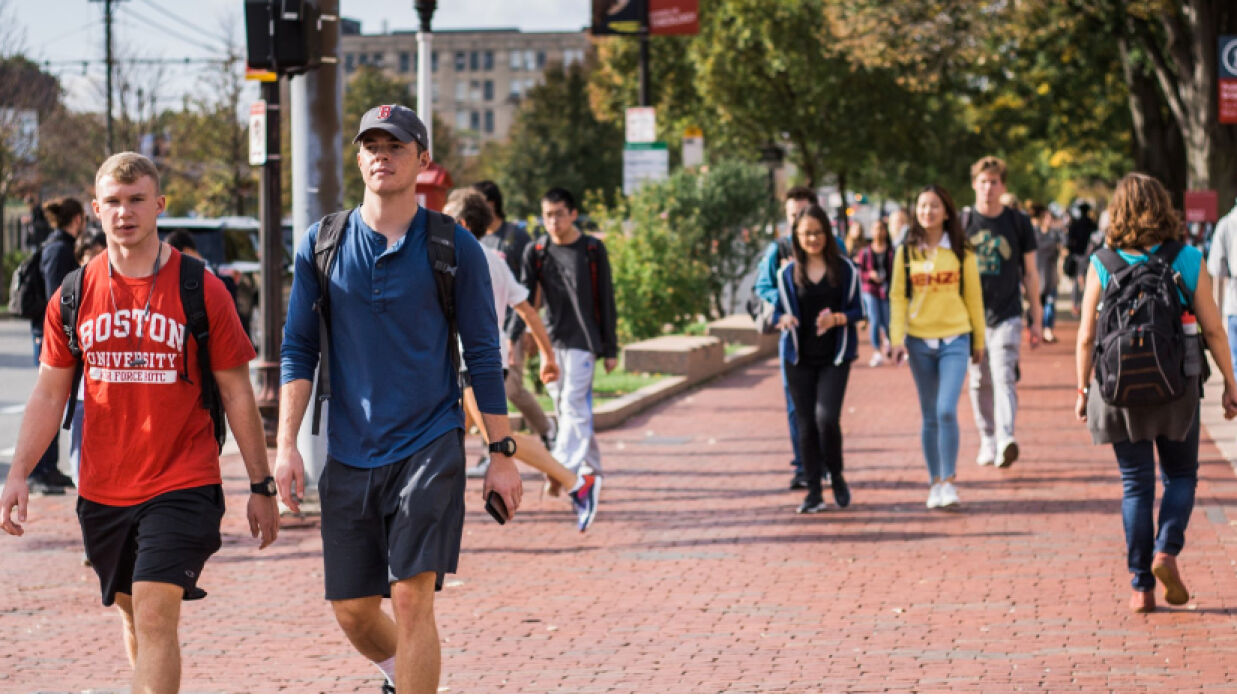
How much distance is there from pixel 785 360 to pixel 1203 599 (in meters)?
3.10

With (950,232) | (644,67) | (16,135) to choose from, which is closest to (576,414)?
(950,232)

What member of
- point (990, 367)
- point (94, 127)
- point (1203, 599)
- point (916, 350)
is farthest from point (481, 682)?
point (94, 127)

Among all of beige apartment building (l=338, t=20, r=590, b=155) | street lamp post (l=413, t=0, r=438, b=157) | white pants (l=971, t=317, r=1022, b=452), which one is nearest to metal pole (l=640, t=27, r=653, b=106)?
street lamp post (l=413, t=0, r=438, b=157)

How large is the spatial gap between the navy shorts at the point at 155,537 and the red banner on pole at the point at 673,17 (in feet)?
62.7

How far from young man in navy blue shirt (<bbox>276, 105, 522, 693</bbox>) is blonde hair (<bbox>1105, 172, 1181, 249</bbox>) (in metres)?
3.24

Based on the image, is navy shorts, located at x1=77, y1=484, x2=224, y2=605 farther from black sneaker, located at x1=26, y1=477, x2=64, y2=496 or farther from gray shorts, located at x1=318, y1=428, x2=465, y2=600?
black sneaker, located at x1=26, y1=477, x2=64, y2=496

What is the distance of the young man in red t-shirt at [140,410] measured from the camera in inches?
175

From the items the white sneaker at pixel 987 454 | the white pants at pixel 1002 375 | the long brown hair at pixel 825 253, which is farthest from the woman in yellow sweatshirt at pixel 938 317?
the white sneaker at pixel 987 454

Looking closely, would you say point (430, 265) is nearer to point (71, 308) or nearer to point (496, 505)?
point (496, 505)

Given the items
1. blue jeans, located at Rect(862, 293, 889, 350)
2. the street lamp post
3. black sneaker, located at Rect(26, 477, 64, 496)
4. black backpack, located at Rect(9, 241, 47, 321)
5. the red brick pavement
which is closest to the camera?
the red brick pavement

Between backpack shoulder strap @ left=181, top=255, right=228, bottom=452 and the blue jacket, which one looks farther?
the blue jacket

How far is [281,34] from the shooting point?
880 cm

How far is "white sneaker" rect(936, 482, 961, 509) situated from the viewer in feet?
30.1

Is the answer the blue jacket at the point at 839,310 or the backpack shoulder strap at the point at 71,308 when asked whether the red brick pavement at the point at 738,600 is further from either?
the backpack shoulder strap at the point at 71,308
